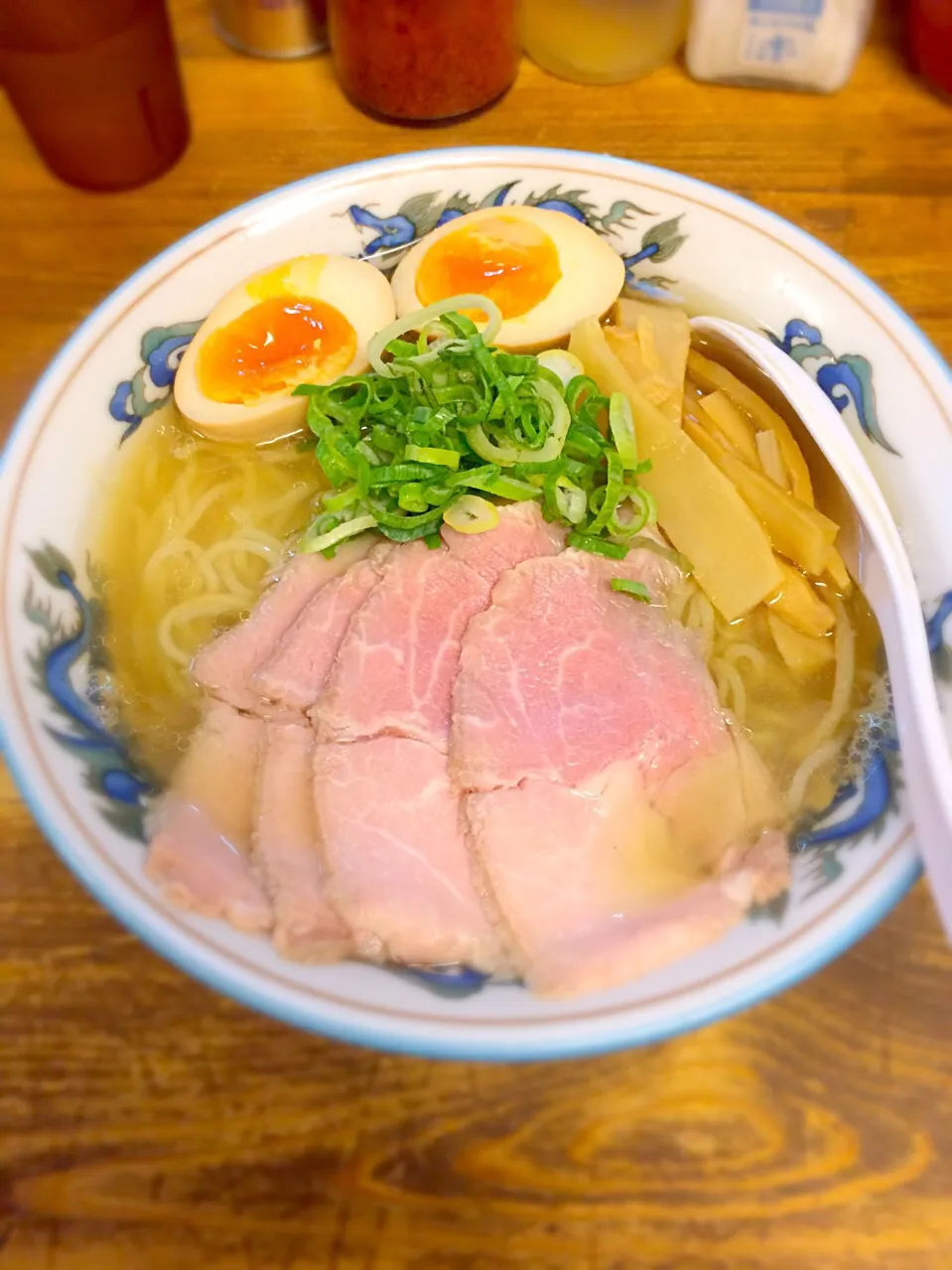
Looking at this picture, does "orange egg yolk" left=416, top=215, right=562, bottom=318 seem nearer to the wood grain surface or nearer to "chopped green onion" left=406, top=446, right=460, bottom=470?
"chopped green onion" left=406, top=446, right=460, bottom=470

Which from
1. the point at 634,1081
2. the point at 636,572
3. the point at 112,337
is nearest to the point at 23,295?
the point at 112,337

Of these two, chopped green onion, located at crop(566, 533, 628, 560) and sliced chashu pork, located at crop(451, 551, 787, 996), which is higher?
Answer: chopped green onion, located at crop(566, 533, 628, 560)

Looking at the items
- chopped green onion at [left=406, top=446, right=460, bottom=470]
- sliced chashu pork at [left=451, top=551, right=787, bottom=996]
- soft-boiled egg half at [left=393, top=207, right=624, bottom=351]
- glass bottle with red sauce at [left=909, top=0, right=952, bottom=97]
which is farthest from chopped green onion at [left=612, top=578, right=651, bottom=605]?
glass bottle with red sauce at [left=909, top=0, right=952, bottom=97]

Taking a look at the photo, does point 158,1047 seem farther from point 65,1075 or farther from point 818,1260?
point 818,1260

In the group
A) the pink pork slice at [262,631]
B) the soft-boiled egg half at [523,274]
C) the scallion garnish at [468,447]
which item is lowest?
the pink pork slice at [262,631]

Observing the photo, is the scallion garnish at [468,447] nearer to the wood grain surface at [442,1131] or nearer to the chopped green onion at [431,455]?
the chopped green onion at [431,455]

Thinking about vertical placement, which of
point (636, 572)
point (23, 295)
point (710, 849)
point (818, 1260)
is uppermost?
point (23, 295)

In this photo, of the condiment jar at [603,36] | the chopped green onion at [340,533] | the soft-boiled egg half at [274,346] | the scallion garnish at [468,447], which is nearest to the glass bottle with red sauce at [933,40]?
the condiment jar at [603,36]

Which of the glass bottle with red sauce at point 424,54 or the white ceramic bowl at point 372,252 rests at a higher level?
the glass bottle with red sauce at point 424,54
